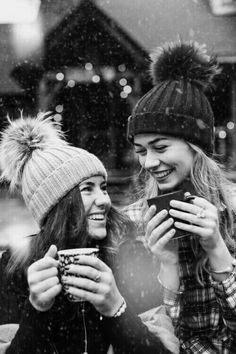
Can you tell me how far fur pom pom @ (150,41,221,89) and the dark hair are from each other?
60cm

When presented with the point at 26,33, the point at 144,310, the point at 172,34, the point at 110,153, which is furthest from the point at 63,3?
the point at 144,310

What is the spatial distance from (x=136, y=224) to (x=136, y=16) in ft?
13.6

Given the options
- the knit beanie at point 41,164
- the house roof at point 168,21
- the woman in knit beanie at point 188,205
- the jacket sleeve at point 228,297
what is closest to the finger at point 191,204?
the woman in knit beanie at point 188,205

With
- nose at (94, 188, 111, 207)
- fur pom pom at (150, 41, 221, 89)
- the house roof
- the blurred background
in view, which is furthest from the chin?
the house roof

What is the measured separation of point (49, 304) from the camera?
1496 mm

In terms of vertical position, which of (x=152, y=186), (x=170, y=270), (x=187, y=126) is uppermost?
(x=187, y=126)

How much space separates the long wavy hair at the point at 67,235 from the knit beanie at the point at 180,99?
376 millimetres

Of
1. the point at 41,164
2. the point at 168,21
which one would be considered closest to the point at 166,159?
the point at 41,164

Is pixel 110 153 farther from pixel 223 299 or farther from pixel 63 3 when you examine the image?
pixel 223 299

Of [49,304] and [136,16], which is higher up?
[136,16]

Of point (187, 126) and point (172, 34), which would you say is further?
point (172, 34)

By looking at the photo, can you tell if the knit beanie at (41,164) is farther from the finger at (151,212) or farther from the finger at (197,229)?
the finger at (197,229)

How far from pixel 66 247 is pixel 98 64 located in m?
4.07

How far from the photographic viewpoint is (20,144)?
2.04 m
